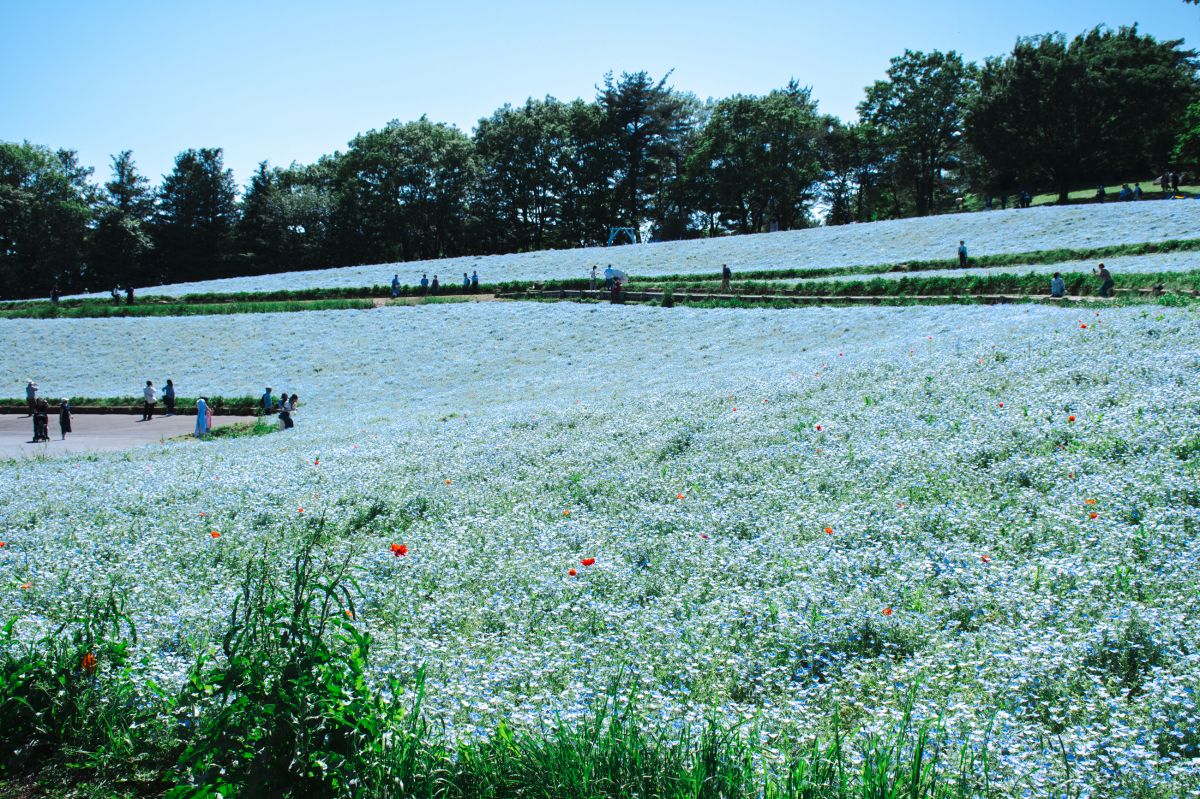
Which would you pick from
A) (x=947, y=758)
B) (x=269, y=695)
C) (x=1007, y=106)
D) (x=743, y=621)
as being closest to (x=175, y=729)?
(x=269, y=695)

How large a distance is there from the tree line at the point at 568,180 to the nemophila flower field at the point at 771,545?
221 ft

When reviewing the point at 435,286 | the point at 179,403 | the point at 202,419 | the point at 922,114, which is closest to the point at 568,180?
the point at 922,114

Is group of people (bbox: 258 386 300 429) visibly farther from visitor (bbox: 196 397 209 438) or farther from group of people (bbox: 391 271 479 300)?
group of people (bbox: 391 271 479 300)

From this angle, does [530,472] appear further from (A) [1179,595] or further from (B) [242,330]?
(B) [242,330]

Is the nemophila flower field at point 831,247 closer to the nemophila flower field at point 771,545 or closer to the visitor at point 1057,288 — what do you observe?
the visitor at point 1057,288

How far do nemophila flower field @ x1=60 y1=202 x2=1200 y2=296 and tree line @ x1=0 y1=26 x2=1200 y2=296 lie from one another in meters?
23.5

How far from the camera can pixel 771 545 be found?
7.74m

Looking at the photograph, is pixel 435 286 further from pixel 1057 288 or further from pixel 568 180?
pixel 568 180

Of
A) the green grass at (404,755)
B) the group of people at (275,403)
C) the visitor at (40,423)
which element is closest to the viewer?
the green grass at (404,755)

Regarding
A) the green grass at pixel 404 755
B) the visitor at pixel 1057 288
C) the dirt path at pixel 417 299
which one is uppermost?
the dirt path at pixel 417 299

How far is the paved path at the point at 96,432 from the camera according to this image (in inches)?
917

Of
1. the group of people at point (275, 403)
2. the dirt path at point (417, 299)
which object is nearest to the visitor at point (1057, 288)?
the group of people at point (275, 403)

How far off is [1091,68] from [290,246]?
8062 centimetres

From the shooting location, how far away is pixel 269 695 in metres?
4.00
